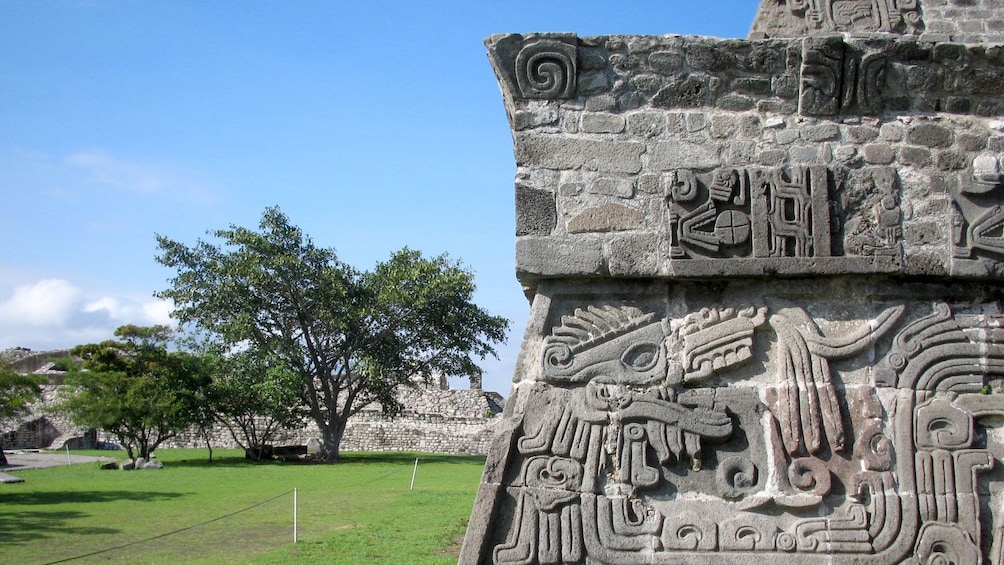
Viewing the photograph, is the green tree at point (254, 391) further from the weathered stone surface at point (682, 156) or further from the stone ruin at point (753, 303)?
the weathered stone surface at point (682, 156)

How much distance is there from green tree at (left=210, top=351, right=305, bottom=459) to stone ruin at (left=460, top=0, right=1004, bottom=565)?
692 inches

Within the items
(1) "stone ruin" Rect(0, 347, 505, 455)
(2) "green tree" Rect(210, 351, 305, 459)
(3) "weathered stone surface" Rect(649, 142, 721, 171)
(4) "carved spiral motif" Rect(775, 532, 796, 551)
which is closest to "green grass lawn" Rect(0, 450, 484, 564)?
(2) "green tree" Rect(210, 351, 305, 459)

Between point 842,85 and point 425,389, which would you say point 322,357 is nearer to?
point 425,389

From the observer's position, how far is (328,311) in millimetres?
22109

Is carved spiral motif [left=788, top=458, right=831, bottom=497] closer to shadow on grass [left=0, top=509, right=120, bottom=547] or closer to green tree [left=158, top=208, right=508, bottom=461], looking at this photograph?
shadow on grass [left=0, top=509, right=120, bottom=547]

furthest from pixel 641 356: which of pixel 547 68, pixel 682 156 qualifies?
pixel 547 68

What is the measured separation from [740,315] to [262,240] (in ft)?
65.3

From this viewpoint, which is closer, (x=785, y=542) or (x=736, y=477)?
(x=785, y=542)

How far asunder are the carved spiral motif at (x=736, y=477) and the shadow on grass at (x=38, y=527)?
7.45m

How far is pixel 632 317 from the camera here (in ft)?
13.4

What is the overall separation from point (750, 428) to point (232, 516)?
8.33 metres

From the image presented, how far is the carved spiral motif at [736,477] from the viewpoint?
3.83 metres

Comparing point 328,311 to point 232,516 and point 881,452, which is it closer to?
point 232,516

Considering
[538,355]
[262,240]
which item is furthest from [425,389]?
[538,355]
